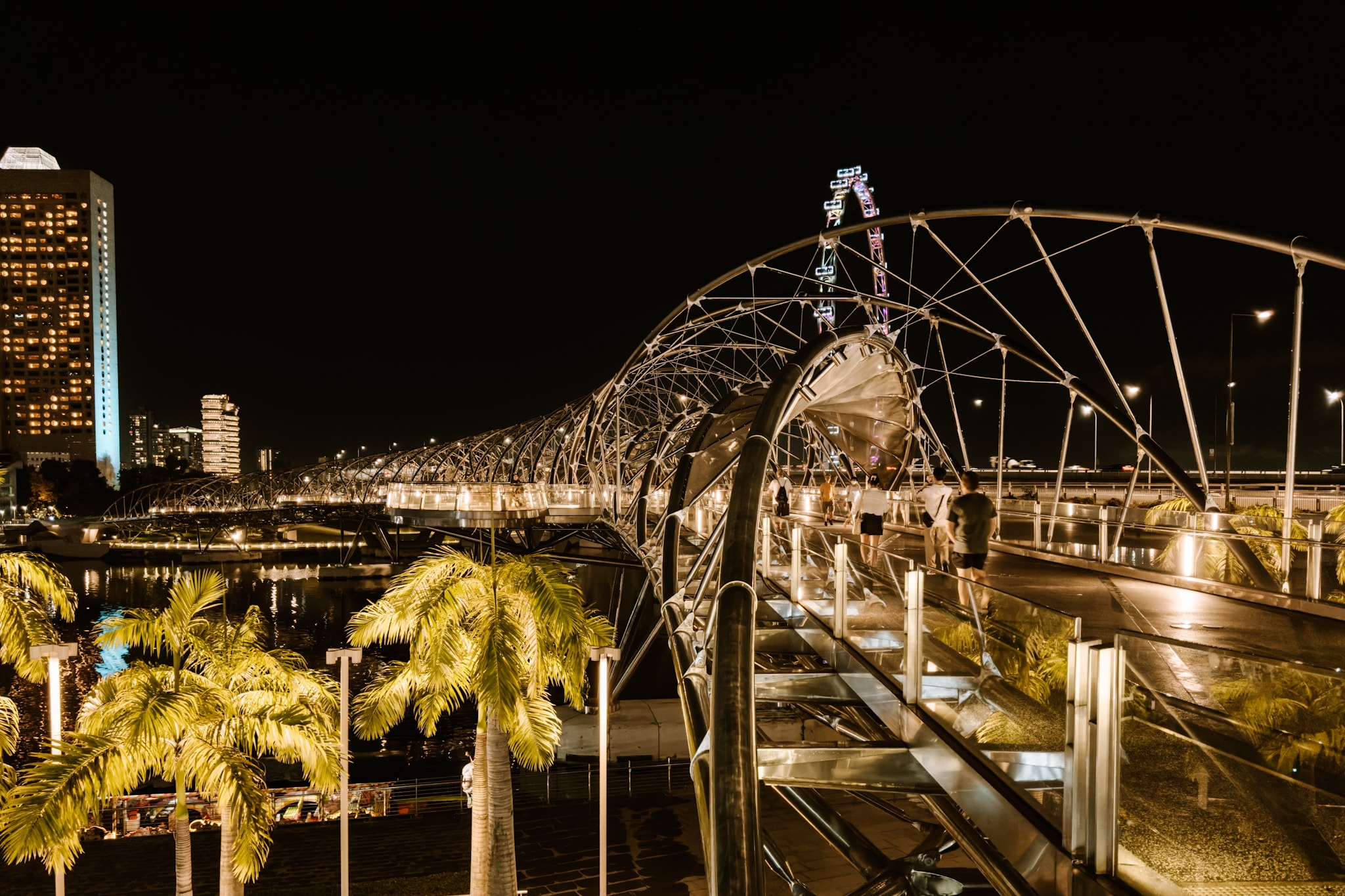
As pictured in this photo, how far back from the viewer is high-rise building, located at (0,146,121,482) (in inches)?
6599

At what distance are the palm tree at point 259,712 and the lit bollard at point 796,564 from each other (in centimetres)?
706

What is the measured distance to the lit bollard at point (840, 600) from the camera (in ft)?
31.4

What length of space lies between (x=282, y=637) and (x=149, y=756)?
42388 millimetres

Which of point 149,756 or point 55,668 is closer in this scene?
point 149,756

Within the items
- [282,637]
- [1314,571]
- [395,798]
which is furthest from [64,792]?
[282,637]

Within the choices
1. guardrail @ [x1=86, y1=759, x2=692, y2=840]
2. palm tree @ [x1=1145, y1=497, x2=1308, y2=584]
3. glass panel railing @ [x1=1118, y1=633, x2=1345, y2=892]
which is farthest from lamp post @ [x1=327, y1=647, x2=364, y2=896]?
palm tree @ [x1=1145, y1=497, x2=1308, y2=584]

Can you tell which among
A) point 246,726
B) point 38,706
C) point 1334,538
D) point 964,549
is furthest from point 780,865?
point 38,706

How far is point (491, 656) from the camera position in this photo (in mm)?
12531

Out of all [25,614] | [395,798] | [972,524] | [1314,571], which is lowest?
[395,798]

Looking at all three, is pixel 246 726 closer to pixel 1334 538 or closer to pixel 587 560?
pixel 1334 538

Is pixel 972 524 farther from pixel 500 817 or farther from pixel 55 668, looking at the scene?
pixel 55 668

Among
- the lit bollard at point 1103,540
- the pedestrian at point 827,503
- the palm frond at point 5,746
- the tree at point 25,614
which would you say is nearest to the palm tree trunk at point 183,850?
the palm frond at point 5,746

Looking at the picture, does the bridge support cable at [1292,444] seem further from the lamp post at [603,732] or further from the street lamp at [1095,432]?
the street lamp at [1095,432]

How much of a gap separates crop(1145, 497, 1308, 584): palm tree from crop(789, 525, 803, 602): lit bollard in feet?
20.6
